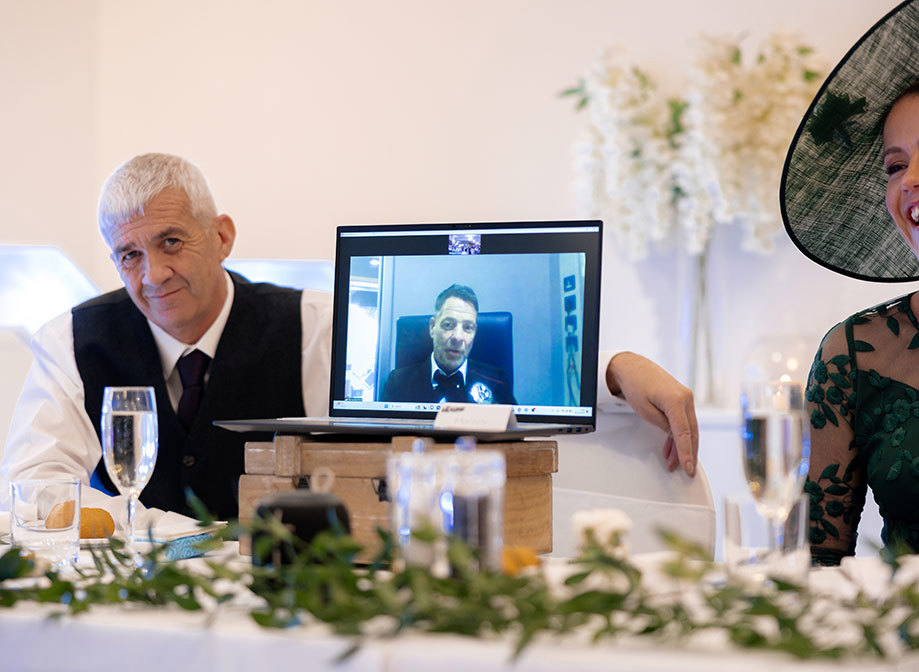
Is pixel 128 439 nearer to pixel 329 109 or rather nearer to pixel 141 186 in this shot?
pixel 141 186

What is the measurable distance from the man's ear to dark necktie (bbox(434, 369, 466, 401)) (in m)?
0.96

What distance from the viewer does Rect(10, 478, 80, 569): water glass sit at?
3.62 feet

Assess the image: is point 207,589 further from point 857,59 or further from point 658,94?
point 658,94

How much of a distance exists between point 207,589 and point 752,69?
2782mm

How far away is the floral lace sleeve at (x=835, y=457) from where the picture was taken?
1.61 m

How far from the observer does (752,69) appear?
3123 mm

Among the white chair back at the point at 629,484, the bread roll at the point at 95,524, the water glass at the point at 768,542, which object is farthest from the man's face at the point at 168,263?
the water glass at the point at 768,542

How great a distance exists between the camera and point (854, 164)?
168 centimetres

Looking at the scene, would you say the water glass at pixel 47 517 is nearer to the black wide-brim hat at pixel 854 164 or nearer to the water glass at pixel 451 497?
the water glass at pixel 451 497

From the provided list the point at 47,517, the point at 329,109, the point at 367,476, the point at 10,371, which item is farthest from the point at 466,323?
the point at 329,109

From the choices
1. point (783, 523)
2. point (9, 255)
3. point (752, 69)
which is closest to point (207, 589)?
point (783, 523)

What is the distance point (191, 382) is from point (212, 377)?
50mm

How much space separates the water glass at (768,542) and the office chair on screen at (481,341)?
421 mm

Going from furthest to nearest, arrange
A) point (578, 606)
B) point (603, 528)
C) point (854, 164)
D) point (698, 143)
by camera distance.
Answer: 1. point (698, 143)
2. point (854, 164)
3. point (603, 528)
4. point (578, 606)
